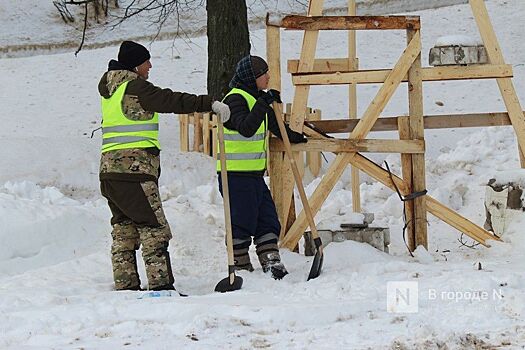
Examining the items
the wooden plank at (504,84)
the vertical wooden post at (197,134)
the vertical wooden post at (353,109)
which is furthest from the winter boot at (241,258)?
the vertical wooden post at (197,134)

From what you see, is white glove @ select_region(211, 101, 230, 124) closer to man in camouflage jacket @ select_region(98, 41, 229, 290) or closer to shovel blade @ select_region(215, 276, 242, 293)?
man in camouflage jacket @ select_region(98, 41, 229, 290)

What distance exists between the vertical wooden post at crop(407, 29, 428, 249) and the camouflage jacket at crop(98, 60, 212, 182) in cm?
225

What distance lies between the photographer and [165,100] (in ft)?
21.4

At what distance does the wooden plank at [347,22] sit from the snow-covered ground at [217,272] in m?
1.73

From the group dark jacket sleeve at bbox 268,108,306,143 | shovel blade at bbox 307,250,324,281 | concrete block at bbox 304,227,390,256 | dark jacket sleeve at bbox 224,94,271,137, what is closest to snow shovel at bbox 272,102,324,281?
shovel blade at bbox 307,250,324,281

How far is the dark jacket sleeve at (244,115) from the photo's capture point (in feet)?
23.1

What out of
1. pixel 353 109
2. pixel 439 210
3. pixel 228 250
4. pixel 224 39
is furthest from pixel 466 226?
pixel 224 39

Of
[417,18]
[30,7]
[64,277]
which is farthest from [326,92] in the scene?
[30,7]

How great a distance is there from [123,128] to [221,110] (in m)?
0.72

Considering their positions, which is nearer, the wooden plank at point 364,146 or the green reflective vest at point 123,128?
the green reflective vest at point 123,128

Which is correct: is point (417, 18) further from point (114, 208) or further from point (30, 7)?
point (30, 7)

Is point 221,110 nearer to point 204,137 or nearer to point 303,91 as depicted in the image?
point 303,91

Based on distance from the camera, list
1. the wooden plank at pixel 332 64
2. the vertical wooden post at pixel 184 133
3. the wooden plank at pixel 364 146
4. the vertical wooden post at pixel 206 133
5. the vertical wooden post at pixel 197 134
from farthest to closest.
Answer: the vertical wooden post at pixel 184 133 → the vertical wooden post at pixel 197 134 → the vertical wooden post at pixel 206 133 → the wooden plank at pixel 332 64 → the wooden plank at pixel 364 146

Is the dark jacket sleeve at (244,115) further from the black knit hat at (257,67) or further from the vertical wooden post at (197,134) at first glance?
the vertical wooden post at (197,134)
